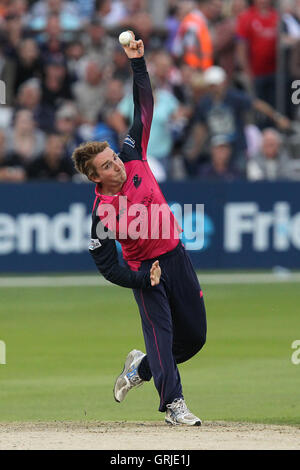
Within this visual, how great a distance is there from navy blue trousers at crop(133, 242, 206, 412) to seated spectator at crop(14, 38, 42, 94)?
32.8ft

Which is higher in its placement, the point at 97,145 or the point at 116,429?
the point at 97,145

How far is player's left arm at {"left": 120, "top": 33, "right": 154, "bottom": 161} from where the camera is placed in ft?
27.3

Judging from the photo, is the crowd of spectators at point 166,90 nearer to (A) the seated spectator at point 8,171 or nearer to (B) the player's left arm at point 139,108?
(A) the seated spectator at point 8,171

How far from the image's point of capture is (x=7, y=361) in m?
11.5

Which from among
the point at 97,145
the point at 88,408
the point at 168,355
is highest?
the point at 97,145

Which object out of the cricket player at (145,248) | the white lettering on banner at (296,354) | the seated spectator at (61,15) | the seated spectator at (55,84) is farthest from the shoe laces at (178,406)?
the seated spectator at (61,15)

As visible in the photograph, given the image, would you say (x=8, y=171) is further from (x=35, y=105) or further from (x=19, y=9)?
(x=19, y=9)

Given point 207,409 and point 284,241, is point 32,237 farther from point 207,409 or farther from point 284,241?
point 207,409

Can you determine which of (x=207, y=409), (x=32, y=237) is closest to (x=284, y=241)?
(x=32, y=237)

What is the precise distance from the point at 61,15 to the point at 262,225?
5266 mm

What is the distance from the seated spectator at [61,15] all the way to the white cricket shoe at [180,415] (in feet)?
37.9

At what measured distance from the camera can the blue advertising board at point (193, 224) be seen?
55.1 feet

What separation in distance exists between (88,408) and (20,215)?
785 centimetres
